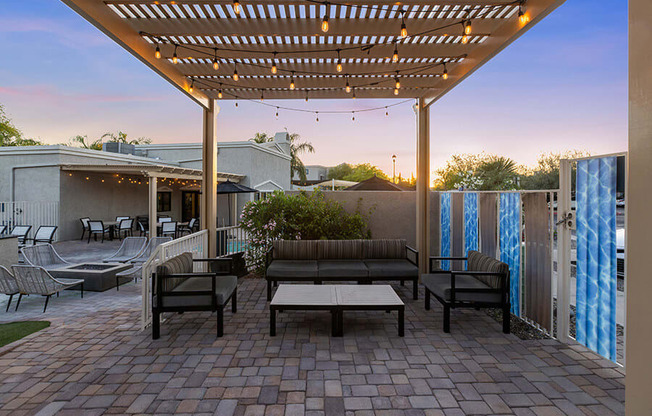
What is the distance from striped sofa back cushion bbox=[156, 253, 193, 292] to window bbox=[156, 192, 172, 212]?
43.2ft

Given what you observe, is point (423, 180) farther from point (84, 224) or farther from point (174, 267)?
point (84, 224)

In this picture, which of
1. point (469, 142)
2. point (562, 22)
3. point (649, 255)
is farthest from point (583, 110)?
point (649, 255)

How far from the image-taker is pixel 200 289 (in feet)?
13.6

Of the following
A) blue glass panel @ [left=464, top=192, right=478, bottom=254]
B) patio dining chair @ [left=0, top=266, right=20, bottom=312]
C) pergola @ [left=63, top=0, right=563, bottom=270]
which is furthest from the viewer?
blue glass panel @ [left=464, top=192, right=478, bottom=254]

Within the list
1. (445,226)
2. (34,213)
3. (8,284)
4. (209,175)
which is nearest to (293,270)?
(209,175)

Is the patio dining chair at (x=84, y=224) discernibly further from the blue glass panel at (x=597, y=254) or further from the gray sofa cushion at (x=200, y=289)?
the blue glass panel at (x=597, y=254)

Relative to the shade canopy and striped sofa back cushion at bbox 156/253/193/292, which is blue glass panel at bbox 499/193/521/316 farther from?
the shade canopy

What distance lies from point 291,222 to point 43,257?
4.86 m

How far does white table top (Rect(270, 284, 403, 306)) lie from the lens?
4004mm

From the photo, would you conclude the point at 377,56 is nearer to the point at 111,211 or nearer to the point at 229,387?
the point at 229,387

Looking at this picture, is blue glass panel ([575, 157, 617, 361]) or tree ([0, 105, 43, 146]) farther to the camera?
tree ([0, 105, 43, 146])

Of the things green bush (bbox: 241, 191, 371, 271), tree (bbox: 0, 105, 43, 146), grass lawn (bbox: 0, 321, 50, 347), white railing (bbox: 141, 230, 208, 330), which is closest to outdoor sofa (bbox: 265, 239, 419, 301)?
green bush (bbox: 241, 191, 371, 271)

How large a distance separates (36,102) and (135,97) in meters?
7.36

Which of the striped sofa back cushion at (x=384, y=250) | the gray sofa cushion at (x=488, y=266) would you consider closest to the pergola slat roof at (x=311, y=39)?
the gray sofa cushion at (x=488, y=266)
